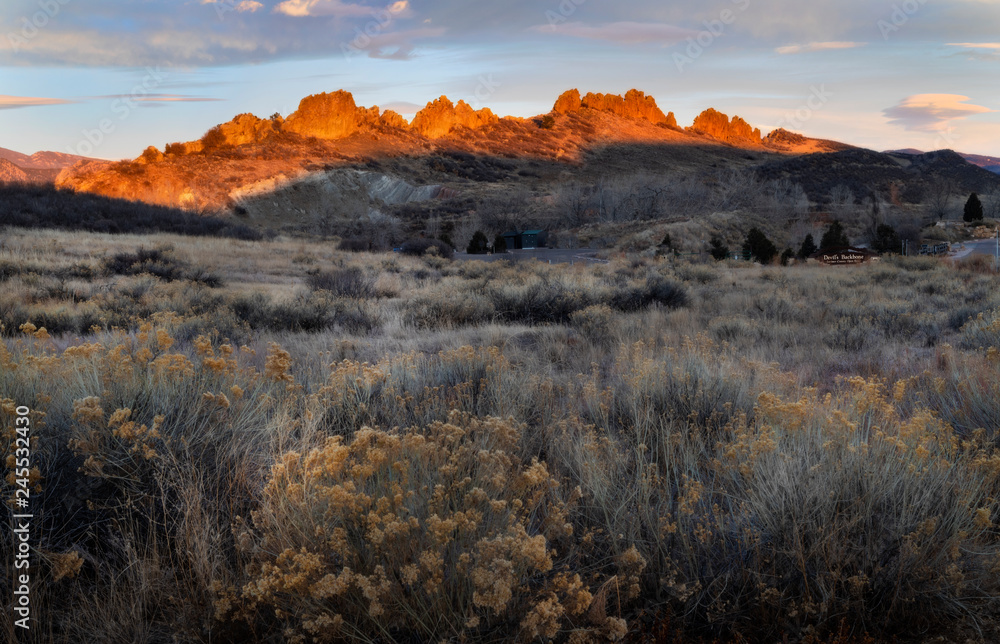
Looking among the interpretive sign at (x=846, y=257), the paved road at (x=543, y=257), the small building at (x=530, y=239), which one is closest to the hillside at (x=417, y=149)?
the small building at (x=530, y=239)

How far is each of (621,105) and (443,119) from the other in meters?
64.3

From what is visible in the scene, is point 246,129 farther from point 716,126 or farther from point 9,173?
point 716,126

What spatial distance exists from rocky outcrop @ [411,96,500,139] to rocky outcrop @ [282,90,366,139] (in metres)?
12.6

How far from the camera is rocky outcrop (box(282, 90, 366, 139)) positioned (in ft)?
427

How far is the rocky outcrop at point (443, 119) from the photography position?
136875 mm

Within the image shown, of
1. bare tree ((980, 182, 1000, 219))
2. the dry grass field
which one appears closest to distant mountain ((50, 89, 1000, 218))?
bare tree ((980, 182, 1000, 219))

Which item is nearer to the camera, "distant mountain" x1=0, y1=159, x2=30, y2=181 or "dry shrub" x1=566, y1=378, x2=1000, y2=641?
"dry shrub" x1=566, y1=378, x2=1000, y2=641

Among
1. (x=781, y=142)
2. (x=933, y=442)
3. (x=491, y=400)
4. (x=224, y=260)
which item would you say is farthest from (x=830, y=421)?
(x=781, y=142)

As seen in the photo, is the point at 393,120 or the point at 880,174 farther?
the point at 393,120

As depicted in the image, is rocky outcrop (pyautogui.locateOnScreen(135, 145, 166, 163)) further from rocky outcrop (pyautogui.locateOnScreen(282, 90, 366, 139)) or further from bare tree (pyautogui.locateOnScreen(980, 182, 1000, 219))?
bare tree (pyautogui.locateOnScreen(980, 182, 1000, 219))

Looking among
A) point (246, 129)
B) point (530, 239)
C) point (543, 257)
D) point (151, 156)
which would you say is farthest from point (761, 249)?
point (246, 129)

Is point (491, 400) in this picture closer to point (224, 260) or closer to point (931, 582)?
point (931, 582)

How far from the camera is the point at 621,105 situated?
178 meters

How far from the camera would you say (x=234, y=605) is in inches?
93.0
